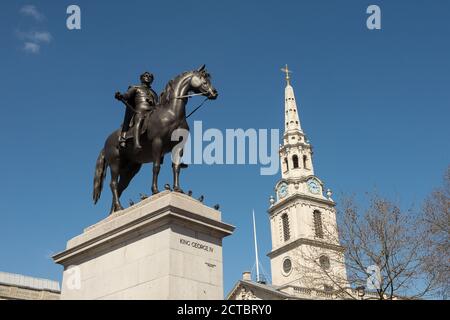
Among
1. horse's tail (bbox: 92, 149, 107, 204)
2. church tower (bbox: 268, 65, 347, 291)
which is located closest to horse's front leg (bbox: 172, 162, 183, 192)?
horse's tail (bbox: 92, 149, 107, 204)

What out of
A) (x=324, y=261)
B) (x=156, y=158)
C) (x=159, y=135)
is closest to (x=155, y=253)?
(x=156, y=158)

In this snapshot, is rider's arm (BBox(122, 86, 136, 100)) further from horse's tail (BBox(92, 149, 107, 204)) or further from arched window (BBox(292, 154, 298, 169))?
arched window (BBox(292, 154, 298, 169))

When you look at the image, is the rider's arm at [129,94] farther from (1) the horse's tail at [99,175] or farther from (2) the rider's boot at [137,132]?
(1) the horse's tail at [99,175]

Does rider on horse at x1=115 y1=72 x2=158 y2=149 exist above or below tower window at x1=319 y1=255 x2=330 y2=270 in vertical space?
below

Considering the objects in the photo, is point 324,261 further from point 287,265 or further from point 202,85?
point 287,265

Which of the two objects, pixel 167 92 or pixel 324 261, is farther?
pixel 324 261

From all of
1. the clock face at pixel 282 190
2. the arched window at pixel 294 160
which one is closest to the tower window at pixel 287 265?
the clock face at pixel 282 190

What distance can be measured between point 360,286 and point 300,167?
237ft

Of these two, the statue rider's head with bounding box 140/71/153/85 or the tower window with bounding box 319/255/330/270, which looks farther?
the tower window with bounding box 319/255/330/270

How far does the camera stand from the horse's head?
552 inches

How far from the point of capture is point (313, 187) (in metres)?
102

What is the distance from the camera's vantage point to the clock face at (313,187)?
4003 inches

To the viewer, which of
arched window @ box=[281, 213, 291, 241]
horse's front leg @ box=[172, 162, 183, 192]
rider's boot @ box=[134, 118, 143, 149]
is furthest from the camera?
arched window @ box=[281, 213, 291, 241]

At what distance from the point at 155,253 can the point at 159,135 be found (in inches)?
124
